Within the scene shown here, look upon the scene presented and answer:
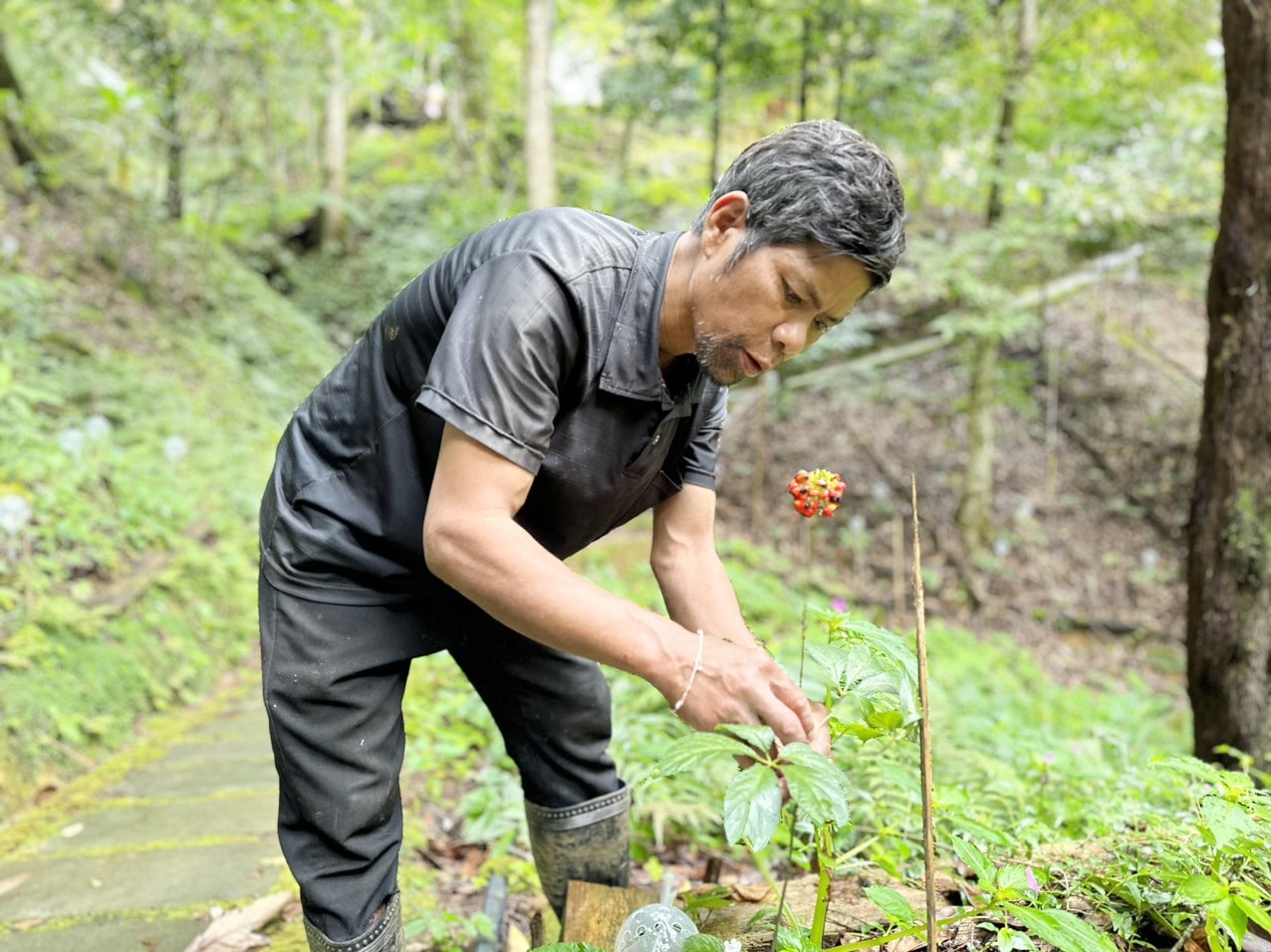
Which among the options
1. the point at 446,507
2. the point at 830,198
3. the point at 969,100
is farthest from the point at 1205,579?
the point at 969,100

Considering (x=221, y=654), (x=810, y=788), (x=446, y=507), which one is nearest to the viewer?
(x=810, y=788)

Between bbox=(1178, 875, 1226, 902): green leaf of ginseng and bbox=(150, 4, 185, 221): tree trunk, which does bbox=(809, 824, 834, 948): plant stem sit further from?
bbox=(150, 4, 185, 221): tree trunk

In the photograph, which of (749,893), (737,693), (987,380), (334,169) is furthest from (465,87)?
(737,693)

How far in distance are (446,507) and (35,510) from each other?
375 centimetres

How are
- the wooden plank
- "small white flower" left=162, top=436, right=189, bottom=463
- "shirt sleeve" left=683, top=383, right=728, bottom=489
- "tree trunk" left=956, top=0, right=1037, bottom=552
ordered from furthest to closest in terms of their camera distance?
1. "tree trunk" left=956, top=0, right=1037, bottom=552
2. "small white flower" left=162, top=436, right=189, bottom=463
3. "shirt sleeve" left=683, top=383, right=728, bottom=489
4. the wooden plank

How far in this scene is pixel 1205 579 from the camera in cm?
310

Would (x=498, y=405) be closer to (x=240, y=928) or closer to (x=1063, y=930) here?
(x=1063, y=930)

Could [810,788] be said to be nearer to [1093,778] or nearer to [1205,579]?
[1093,778]

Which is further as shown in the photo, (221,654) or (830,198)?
(221,654)

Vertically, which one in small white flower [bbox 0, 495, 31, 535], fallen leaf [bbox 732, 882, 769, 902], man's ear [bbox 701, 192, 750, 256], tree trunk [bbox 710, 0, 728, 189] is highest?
tree trunk [bbox 710, 0, 728, 189]

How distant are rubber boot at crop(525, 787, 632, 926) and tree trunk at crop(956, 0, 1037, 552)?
6.75 meters

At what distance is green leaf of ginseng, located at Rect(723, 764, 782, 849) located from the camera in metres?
1.06

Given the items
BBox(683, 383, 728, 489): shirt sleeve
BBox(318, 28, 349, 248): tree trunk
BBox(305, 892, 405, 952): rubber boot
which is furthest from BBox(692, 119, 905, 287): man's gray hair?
BBox(318, 28, 349, 248): tree trunk

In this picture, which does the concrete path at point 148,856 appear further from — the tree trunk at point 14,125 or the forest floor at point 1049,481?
the tree trunk at point 14,125
